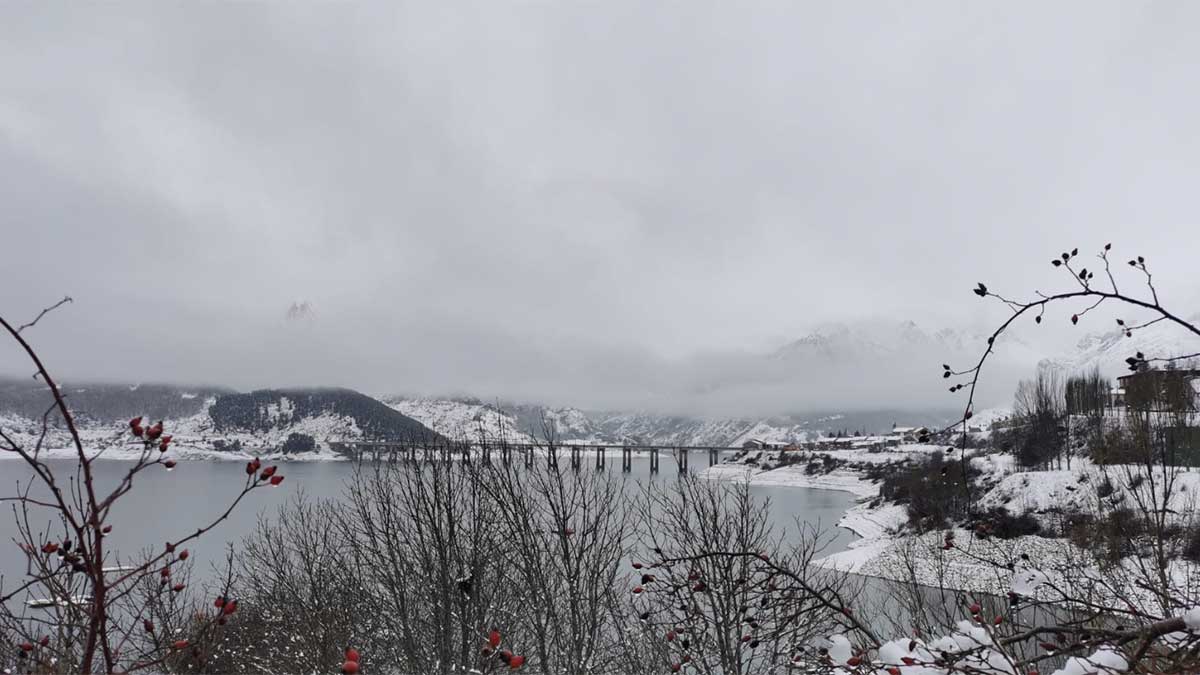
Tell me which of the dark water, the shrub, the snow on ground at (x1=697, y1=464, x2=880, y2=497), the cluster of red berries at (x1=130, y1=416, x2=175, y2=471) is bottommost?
the snow on ground at (x1=697, y1=464, x2=880, y2=497)

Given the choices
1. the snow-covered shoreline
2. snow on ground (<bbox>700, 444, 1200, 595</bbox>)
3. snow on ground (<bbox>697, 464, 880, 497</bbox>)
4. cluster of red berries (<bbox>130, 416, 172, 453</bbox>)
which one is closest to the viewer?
cluster of red berries (<bbox>130, 416, 172, 453</bbox>)

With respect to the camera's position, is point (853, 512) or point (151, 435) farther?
point (853, 512)

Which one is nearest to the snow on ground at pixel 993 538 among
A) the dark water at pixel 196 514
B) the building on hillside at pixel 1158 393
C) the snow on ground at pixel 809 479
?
the dark water at pixel 196 514

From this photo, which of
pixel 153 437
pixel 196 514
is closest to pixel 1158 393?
pixel 153 437

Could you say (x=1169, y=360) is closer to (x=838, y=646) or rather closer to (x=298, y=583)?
(x=838, y=646)

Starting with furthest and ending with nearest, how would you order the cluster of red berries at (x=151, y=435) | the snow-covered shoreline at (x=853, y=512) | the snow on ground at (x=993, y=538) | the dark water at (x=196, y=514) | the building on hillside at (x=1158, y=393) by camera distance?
the snow-covered shoreline at (x=853, y=512) → the dark water at (x=196, y=514) → the snow on ground at (x=993, y=538) → the building on hillside at (x=1158, y=393) → the cluster of red berries at (x=151, y=435)

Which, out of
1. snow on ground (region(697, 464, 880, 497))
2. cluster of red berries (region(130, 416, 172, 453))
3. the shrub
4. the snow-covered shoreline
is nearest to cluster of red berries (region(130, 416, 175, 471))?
cluster of red berries (region(130, 416, 172, 453))

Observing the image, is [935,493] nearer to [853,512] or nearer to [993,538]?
[993,538]

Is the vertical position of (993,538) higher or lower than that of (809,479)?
higher

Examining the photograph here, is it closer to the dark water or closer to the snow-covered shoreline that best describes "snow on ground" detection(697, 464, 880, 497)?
the snow-covered shoreline

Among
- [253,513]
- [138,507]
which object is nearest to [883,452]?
[253,513]

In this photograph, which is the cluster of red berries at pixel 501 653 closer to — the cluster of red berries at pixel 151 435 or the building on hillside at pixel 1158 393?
the cluster of red berries at pixel 151 435

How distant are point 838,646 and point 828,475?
95489mm

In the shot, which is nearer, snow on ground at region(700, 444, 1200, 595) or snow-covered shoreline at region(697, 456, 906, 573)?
snow on ground at region(700, 444, 1200, 595)
